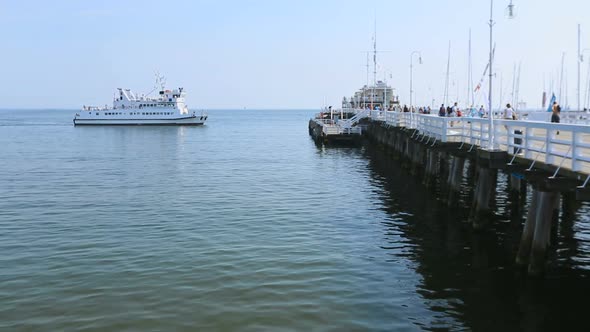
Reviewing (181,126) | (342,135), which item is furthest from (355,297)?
(181,126)

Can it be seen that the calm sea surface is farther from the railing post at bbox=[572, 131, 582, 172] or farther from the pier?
the railing post at bbox=[572, 131, 582, 172]

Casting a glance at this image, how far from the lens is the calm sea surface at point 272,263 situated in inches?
393

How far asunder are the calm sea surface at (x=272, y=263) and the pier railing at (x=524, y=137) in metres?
2.35

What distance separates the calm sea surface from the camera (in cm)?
998

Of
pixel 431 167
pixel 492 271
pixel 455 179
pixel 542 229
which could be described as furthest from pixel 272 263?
pixel 431 167

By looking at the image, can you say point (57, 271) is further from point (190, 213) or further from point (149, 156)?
point (149, 156)

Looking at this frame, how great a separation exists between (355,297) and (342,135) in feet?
133

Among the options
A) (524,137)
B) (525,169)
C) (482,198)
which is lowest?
(482,198)

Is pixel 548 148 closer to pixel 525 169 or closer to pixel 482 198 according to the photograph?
pixel 525 169

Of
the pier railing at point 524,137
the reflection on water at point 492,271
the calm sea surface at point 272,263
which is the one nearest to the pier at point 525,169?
the pier railing at point 524,137

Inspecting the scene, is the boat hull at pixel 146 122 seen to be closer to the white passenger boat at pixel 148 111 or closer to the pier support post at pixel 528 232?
the white passenger boat at pixel 148 111

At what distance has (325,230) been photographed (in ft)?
55.2

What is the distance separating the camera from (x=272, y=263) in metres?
13.3

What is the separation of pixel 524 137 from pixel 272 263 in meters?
6.50
